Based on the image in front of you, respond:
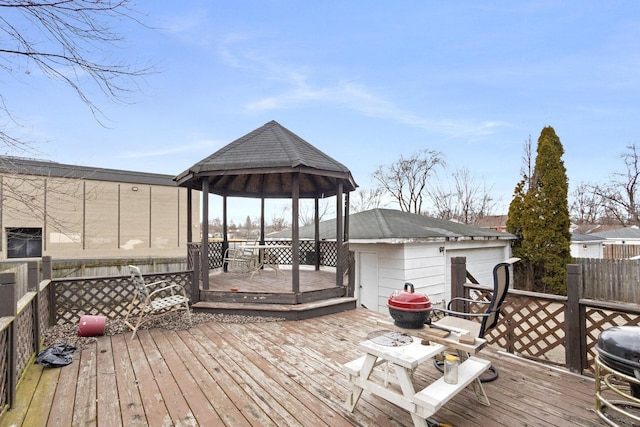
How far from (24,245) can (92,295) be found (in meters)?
16.7

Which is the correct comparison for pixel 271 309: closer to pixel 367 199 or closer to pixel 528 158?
pixel 528 158

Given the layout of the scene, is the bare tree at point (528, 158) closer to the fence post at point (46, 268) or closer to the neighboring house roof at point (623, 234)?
the neighboring house roof at point (623, 234)

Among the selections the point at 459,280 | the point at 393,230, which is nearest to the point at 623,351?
the point at 459,280

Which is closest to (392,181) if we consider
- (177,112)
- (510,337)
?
(177,112)

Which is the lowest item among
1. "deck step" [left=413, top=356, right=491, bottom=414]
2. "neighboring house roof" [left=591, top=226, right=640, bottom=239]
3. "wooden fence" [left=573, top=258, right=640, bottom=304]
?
"wooden fence" [left=573, top=258, right=640, bottom=304]

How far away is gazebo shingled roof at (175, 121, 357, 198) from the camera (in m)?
5.13

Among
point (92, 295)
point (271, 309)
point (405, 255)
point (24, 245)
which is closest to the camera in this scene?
point (92, 295)

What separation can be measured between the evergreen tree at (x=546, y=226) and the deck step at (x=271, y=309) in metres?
9.12

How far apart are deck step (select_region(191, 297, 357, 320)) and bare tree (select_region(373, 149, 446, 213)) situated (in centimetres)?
1768

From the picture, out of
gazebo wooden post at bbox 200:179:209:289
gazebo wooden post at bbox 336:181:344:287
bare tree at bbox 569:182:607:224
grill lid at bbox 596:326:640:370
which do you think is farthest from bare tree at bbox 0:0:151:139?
bare tree at bbox 569:182:607:224

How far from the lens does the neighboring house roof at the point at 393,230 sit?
7.80 m

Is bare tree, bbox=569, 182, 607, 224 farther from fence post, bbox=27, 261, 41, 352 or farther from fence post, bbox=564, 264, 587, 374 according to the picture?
fence post, bbox=27, 261, 41, 352

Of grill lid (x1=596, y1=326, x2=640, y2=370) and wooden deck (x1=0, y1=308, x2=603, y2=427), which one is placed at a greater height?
grill lid (x1=596, y1=326, x2=640, y2=370)

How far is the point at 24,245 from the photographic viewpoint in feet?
53.0
